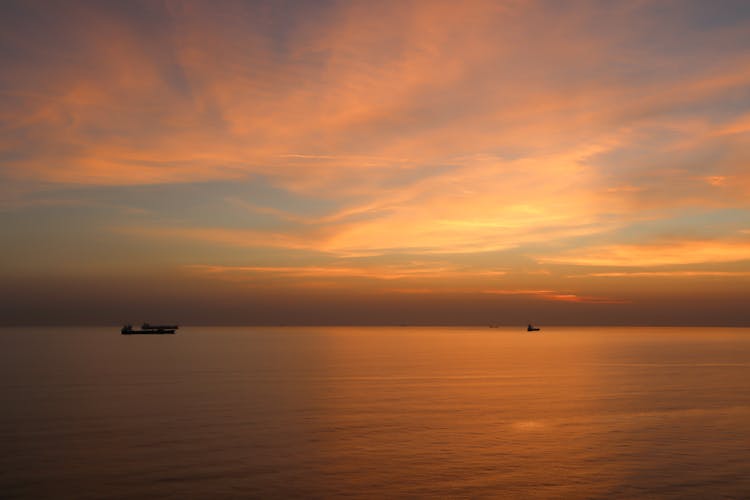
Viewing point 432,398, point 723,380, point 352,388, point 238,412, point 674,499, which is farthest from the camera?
point 723,380

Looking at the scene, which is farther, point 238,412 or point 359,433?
point 238,412

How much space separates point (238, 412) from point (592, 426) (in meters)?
29.2

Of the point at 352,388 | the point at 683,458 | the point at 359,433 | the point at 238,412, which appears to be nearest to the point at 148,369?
the point at 352,388

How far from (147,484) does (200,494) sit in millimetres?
3461

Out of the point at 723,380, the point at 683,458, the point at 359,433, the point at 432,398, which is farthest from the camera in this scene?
the point at 723,380

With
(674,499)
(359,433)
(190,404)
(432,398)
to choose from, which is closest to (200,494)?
(359,433)

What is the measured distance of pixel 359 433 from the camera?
4650 cm

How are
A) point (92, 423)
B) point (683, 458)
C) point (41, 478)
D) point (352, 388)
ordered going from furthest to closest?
point (352, 388) → point (92, 423) → point (683, 458) → point (41, 478)

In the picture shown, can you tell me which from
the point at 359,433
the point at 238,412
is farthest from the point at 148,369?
the point at 359,433

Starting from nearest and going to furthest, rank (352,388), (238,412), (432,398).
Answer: (238,412) < (432,398) < (352,388)

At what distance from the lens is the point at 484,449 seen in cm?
4138

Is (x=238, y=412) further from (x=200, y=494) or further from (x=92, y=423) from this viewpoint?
(x=200, y=494)

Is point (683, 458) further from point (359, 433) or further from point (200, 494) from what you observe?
point (200, 494)

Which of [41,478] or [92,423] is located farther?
[92,423]
